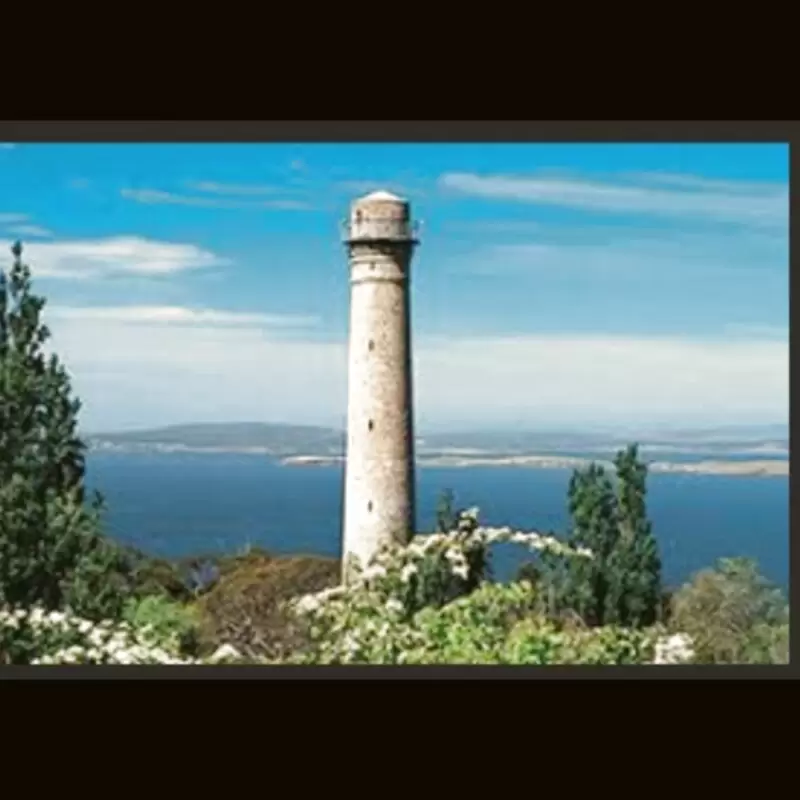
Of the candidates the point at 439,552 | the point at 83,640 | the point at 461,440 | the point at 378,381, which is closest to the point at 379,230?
the point at 461,440

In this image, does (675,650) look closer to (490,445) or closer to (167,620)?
(490,445)

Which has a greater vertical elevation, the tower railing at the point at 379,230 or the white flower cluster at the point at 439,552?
the tower railing at the point at 379,230

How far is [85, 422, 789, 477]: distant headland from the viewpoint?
11.0 ft

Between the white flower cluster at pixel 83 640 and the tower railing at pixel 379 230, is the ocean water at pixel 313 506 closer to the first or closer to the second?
the white flower cluster at pixel 83 640

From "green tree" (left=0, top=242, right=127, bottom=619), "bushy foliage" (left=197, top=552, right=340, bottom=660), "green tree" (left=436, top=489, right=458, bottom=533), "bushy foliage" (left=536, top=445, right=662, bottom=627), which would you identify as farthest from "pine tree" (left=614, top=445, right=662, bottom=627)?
"green tree" (left=0, top=242, right=127, bottom=619)

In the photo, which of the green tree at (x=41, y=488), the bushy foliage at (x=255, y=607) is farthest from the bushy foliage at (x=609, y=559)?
the green tree at (x=41, y=488)

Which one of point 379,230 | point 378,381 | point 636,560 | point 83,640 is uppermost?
point 379,230

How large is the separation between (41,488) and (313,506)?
886 millimetres

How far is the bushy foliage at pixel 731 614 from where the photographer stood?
2.96 m

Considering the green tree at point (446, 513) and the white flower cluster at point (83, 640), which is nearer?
the white flower cluster at point (83, 640)

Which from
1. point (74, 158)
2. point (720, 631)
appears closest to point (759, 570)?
point (720, 631)

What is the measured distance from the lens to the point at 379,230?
4125 millimetres

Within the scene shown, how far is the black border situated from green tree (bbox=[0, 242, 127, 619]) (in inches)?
19.1

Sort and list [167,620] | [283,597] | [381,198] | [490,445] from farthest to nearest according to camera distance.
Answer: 1. [381,198]
2. [490,445]
3. [283,597]
4. [167,620]
